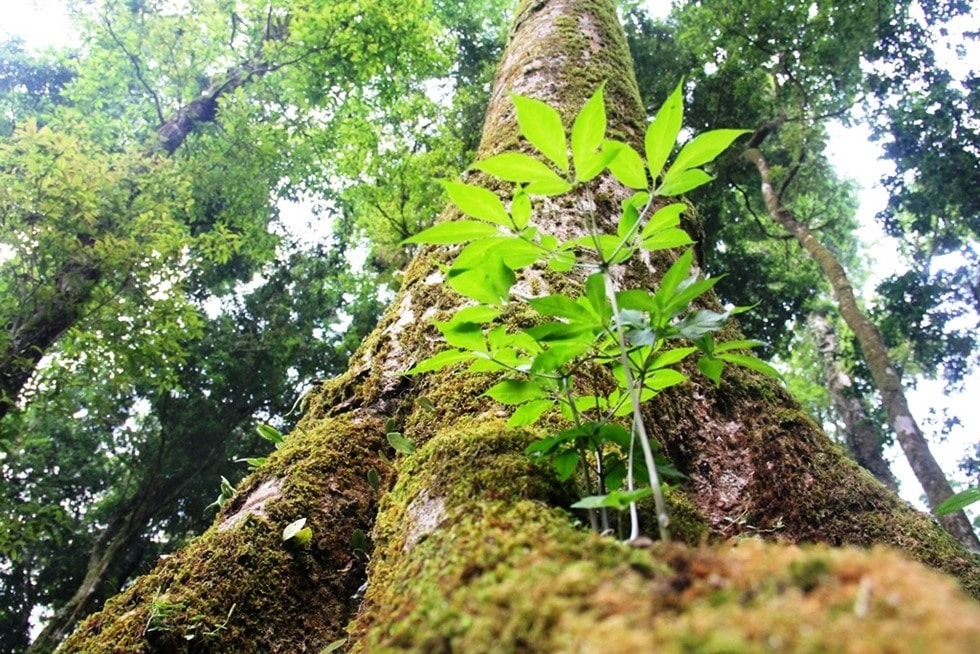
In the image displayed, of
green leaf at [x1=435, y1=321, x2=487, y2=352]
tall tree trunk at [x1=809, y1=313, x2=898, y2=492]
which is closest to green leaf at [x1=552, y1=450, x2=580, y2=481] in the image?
green leaf at [x1=435, y1=321, x2=487, y2=352]

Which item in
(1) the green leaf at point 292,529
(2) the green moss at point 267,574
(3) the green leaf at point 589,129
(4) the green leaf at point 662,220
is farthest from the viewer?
(1) the green leaf at point 292,529

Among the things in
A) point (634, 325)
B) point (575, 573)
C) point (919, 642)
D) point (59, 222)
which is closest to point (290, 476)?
point (634, 325)

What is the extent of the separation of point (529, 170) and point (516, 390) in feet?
1.12

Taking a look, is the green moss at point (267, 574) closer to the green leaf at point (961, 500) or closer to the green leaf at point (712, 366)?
the green leaf at point (712, 366)

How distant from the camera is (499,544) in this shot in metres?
0.62

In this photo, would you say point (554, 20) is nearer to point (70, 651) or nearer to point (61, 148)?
point (70, 651)

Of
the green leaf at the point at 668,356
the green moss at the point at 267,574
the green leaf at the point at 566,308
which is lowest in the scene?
the green moss at the point at 267,574

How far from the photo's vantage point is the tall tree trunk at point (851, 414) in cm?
880

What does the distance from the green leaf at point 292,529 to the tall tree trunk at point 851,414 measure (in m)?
8.68

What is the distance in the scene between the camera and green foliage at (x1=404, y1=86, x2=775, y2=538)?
763 mm

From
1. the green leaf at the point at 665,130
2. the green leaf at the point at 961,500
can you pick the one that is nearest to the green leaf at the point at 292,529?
the green leaf at the point at 665,130

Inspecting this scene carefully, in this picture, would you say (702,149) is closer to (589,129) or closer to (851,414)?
(589,129)

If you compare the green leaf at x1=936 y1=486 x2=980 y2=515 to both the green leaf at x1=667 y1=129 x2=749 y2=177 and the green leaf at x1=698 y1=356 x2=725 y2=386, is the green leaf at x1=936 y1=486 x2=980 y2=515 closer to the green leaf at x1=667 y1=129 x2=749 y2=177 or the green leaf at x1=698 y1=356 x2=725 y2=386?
the green leaf at x1=698 y1=356 x2=725 y2=386

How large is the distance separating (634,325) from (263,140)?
7.84 m
